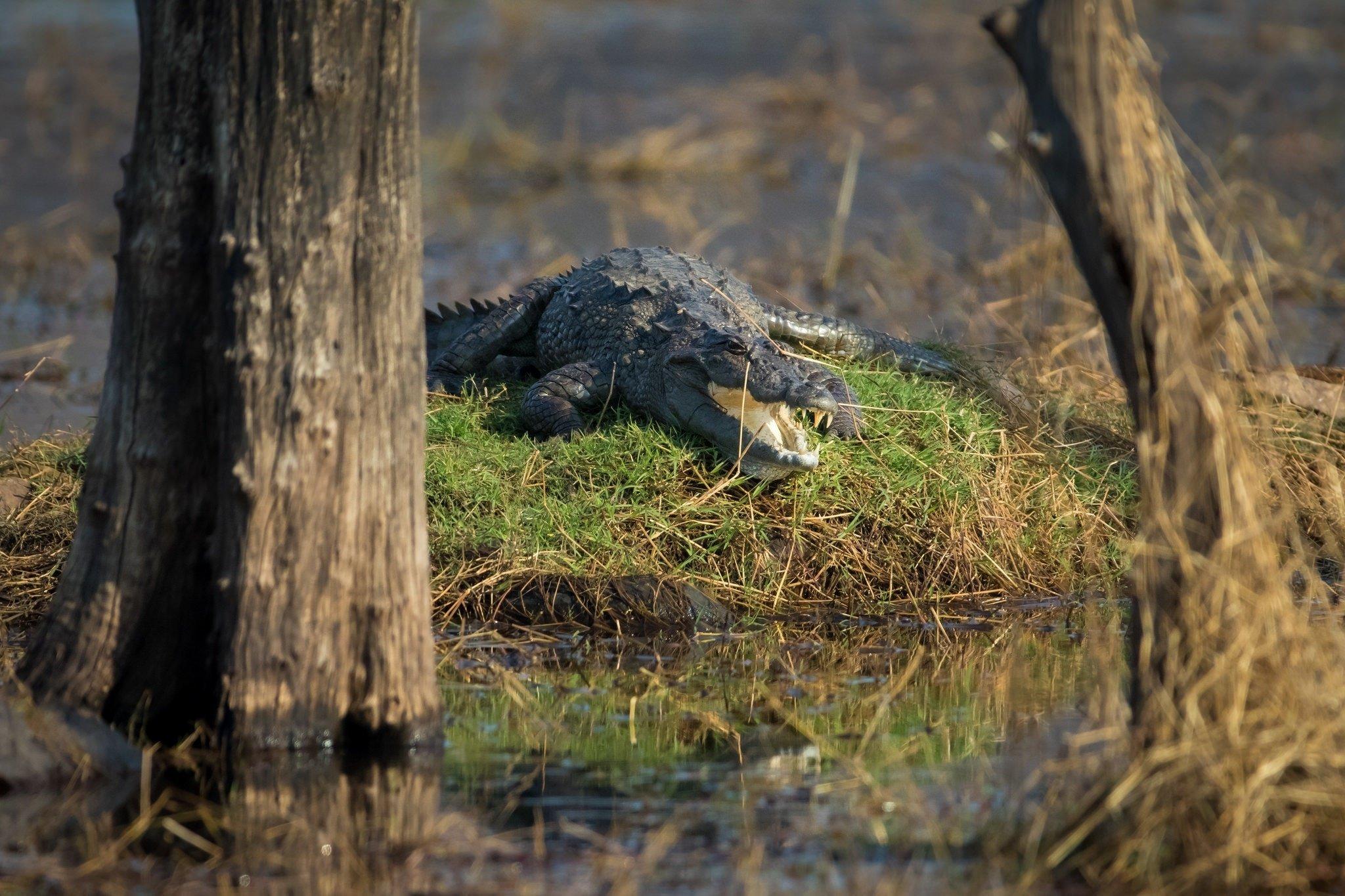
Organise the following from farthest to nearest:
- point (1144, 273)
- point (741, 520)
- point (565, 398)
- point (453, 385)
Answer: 1. point (453, 385)
2. point (565, 398)
3. point (741, 520)
4. point (1144, 273)

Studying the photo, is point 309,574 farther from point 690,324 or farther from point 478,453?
point 690,324

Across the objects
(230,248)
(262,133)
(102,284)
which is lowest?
(230,248)

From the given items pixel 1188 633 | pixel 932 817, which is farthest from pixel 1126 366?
pixel 932 817

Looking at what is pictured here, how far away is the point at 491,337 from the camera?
6.79 m

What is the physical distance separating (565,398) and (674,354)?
55 centimetres

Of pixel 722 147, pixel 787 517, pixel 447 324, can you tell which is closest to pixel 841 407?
pixel 787 517

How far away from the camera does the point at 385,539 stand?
12.0 ft

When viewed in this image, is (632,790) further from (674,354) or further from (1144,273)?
(674,354)

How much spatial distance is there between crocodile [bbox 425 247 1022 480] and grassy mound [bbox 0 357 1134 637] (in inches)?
5.6

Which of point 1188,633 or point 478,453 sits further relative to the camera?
point 478,453

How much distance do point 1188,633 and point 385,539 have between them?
181cm

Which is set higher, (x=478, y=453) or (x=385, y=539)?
(x=478, y=453)

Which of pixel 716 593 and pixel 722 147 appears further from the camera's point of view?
pixel 722 147

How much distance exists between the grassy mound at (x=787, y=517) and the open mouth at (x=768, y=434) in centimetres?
10
